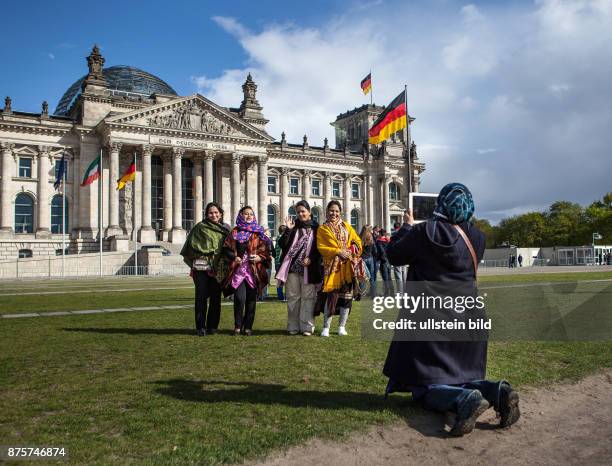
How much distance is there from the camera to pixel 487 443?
3.95m

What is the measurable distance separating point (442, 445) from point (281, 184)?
61423 mm

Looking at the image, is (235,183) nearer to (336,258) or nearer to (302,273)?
(302,273)

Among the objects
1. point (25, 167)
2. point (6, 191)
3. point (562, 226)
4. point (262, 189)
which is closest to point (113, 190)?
point (25, 167)

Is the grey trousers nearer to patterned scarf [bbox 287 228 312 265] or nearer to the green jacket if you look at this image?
patterned scarf [bbox 287 228 312 265]

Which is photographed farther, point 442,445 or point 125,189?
point 125,189

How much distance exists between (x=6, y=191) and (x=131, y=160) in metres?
11.8

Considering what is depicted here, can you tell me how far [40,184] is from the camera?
49.3 meters

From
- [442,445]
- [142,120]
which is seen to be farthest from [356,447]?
[142,120]

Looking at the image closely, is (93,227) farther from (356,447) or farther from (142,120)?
(356,447)

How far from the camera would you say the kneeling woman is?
916cm

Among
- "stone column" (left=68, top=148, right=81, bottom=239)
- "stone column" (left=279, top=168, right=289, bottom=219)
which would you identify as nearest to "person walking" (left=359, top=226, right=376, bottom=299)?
"stone column" (left=68, top=148, right=81, bottom=239)

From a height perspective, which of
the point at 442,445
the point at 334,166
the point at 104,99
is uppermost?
the point at 104,99

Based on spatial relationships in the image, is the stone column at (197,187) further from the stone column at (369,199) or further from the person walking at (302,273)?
the person walking at (302,273)

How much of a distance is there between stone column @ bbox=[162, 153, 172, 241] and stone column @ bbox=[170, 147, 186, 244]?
509mm
